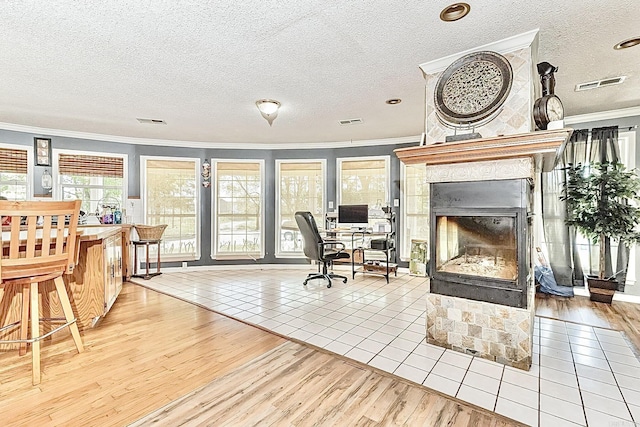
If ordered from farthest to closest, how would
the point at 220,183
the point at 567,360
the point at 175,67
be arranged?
1. the point at 220,183
2. the point at 175,67
3. the point at 567,360

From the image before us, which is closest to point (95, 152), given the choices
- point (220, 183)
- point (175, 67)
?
point (220, 183)

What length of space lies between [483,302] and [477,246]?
0.45 meters

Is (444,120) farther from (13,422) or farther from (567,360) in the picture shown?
(13,422)

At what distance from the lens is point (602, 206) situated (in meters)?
3.86

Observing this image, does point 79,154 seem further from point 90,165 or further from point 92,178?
point 92,178

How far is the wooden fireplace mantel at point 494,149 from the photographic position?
209cm

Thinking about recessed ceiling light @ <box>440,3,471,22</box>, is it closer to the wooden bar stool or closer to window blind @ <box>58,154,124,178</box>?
the wooden bar stool

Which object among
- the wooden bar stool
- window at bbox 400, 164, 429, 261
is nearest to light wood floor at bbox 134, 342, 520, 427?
the wooden bar stool

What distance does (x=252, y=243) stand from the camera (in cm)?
637

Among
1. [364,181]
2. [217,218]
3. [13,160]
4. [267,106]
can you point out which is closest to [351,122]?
[267,106]

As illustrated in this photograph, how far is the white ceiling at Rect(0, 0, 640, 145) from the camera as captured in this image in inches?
80.7

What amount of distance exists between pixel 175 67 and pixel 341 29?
5.11 ft

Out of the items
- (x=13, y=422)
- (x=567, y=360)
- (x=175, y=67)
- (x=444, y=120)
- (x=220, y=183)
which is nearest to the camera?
(x=13, y=422)

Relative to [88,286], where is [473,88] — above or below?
above
